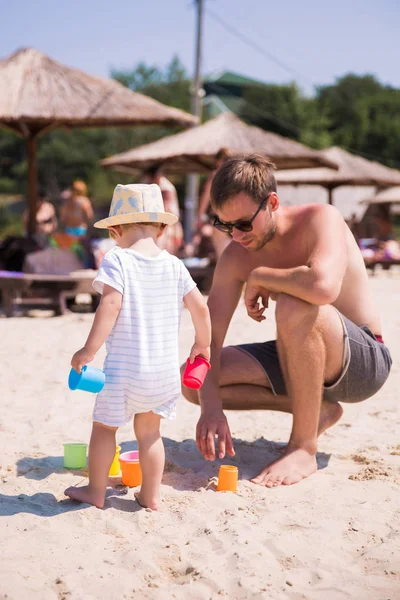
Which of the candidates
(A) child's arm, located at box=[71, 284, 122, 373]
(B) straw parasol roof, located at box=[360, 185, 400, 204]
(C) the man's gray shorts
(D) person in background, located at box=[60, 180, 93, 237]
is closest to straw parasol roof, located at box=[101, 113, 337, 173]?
(D) person in background, located at box=[60, 180, 93, 237]

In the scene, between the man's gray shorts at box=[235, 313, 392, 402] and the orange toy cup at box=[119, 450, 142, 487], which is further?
the man's gray shorts at box=[235, 313, 392, 402]

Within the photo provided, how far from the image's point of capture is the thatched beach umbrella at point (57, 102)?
842 centimetres

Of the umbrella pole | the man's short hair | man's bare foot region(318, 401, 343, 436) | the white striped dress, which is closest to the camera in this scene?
the white striped dress

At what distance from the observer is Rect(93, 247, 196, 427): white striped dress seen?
247 centimetres

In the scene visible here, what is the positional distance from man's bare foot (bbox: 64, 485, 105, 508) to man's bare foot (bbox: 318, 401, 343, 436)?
112cm

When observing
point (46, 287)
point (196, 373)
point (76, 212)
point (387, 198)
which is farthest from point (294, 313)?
point (387, 198)

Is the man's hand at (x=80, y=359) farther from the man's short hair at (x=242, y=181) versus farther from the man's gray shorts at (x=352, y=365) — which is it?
the man's gray shorts at (x=352, y=365)

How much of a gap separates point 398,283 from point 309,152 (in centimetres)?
283

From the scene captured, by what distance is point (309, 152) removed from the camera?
1127 centimetres

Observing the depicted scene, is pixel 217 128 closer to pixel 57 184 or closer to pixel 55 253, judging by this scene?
pixel 55 253

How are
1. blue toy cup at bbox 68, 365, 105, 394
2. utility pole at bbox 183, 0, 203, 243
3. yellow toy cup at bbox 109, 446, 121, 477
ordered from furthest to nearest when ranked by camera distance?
utility pole at bbox 183, 0, 203, 243 < yellow toy cup at bbox 109, 446, 121, 477 < blue toy cup at bbox 68, 365, 105, 394

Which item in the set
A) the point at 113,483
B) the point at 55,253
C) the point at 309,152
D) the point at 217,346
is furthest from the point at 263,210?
the point at 309,152

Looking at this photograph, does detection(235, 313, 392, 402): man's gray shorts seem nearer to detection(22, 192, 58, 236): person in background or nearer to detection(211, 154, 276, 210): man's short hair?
detection(211, 154, 276, 210): man's short hair

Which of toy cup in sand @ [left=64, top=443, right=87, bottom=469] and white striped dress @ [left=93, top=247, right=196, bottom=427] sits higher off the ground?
white striped dress @ [left=93, top=247, right=196, bottom=427]
